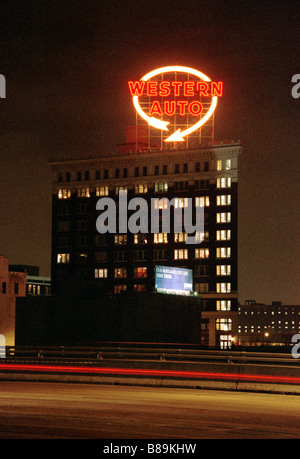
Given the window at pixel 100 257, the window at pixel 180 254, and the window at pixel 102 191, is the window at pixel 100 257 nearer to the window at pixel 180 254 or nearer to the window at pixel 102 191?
the window at pixel 102 191

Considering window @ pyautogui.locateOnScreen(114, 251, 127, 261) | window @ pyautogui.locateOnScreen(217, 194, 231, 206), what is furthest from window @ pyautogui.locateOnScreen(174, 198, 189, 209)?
window @ pyautogui.locateOnScreen(114, 251, 127, 261)

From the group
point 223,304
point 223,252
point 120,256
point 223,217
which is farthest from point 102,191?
point 223,304

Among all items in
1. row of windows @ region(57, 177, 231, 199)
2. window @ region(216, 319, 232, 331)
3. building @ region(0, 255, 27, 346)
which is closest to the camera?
building @ region(0, 255, 27, 346)

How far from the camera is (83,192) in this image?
173 meters

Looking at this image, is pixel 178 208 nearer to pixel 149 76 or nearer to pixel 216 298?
pixel 216 298

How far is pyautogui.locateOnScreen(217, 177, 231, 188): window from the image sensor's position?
523 feet

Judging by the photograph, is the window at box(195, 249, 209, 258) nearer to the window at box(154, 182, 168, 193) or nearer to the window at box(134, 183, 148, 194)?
the window at box(154, 182, 168, 193)

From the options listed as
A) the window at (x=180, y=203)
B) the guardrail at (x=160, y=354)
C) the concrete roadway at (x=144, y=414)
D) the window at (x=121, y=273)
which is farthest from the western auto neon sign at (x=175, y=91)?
the concrete roadway at (x=144, y=414)

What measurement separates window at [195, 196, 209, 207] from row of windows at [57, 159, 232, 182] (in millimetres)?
5746

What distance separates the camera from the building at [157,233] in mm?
156500

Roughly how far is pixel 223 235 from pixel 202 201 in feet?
28.5

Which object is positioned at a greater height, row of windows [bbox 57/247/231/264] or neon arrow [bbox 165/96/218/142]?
neon arrow [bbox 165/96/218/142]

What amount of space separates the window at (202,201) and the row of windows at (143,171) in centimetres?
575
